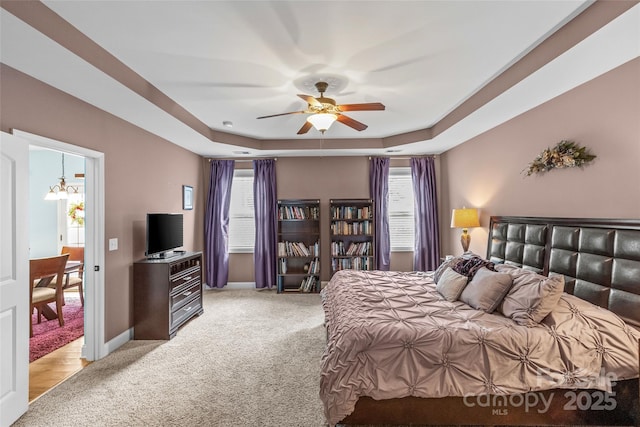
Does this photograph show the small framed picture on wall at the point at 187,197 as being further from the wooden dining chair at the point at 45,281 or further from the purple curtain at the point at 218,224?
the wooden dining chair at the point at 45,281

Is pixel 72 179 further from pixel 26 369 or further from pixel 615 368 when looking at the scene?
pixel 615 368

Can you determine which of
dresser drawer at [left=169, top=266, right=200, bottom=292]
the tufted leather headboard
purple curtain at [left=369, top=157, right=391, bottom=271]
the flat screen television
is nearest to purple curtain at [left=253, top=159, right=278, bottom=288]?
dresser drawer at [left=169, top=266, right=200, bottom=292]

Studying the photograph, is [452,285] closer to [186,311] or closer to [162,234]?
[186,311]

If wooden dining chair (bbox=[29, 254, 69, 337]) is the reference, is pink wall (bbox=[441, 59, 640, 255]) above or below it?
above

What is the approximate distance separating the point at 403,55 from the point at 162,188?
3.70 meters

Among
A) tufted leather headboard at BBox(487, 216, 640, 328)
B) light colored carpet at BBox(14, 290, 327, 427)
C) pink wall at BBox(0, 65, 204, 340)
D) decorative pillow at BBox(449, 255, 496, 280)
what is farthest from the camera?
decorative pillow at BBox(449, 255, 496, 280)

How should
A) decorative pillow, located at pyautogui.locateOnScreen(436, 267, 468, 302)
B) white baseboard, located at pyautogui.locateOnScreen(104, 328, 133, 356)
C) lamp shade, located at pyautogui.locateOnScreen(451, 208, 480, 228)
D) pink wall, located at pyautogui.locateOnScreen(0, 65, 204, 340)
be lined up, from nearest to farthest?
pink wall, located at pyautogui.locateOnScreen(0, 65, 204, 340) < decorative pillow, located at pyautogui.locateOnScreen(436, 267, 468, 302) < white baseboard, located at pyautogui.locateOnScreen(104, 328, 133, 356) < lamp shade, located at pyautogui.locateOnScreen(451, 208, 480, 228)

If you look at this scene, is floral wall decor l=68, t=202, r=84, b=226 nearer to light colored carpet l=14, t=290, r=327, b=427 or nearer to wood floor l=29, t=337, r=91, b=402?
wood floor l=29, t=337, r=91, b=402

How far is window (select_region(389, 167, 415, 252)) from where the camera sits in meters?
5.91

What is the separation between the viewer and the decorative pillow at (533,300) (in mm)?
2170

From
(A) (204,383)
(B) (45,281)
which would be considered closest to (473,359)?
(A) (204,383)

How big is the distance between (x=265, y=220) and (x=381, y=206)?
2243 millimetres

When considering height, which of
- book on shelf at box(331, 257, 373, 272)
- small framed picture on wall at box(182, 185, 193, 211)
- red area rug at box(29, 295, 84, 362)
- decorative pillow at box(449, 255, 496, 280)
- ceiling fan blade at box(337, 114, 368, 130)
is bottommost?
red area rug at box(29, 295, 84, 362)

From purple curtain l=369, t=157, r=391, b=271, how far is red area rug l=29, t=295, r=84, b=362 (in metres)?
4.65
